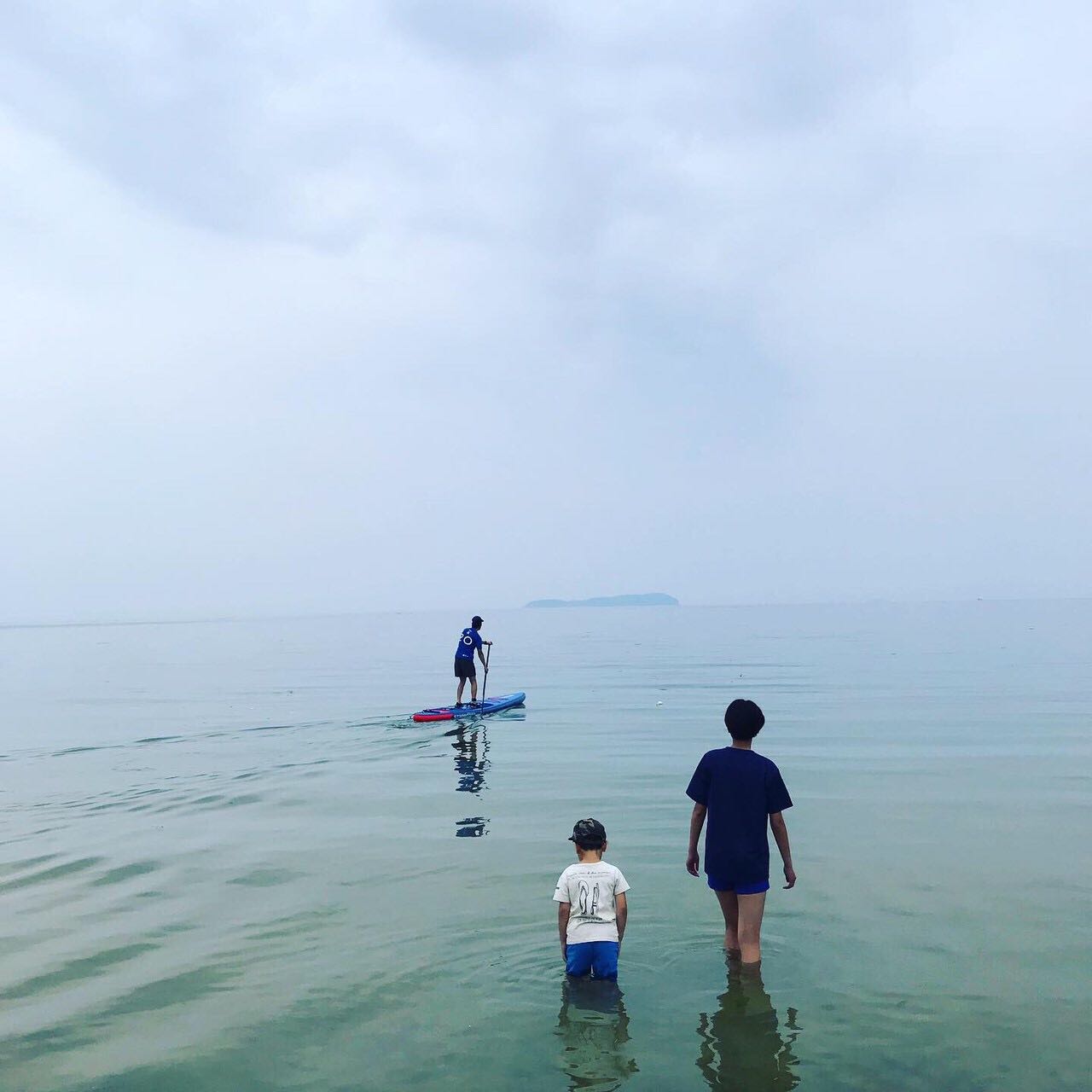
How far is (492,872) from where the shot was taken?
1197 cm

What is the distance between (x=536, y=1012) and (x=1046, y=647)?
6464 cm

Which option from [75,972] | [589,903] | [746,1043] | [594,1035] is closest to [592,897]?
[589,903]

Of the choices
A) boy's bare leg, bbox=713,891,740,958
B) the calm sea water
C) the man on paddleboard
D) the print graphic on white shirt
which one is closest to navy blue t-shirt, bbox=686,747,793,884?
boy's bare leg, bbox=713,891,740,958

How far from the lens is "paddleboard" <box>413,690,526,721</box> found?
2711 centimetres

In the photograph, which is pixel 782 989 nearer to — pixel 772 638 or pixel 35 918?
pixel 35 918

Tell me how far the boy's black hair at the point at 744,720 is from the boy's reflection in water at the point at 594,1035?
2.45 m

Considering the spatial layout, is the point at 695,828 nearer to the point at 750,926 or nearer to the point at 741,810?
the point at 741,810

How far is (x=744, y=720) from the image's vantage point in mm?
7648

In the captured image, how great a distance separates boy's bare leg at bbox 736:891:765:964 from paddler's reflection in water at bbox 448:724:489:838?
21.2 ft

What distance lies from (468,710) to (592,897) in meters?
21.2

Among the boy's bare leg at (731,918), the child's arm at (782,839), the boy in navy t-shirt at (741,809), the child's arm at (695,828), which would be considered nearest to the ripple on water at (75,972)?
the child's arm at (695,828)

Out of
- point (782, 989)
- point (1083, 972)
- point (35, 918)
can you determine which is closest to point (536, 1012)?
point (782, 989)

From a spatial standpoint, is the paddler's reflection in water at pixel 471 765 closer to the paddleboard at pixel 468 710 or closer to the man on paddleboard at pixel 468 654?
the paddleboard at pixel 468 710

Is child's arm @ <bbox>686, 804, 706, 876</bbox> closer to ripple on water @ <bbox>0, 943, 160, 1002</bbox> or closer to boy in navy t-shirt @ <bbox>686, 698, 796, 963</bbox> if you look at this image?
boy in navy t-shirt @ <bbox>686, 698, 796, 963</bbox>
